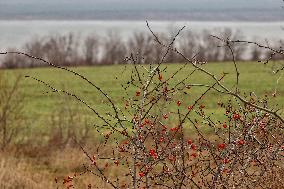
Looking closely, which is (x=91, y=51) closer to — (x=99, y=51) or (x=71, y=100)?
(x=99, y=51)

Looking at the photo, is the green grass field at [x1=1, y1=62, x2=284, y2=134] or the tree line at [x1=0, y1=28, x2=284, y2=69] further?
the tree line at [x1=0, y1=28, x2=284, y2=69]

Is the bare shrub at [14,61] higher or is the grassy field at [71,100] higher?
the grassy field at [71,100]

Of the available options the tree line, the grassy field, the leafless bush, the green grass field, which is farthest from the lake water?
the grassy field

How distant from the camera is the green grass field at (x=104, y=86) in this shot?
23092 millimetres

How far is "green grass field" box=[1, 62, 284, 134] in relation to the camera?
23.1m

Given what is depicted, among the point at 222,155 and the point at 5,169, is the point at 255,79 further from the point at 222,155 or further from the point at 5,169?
the point at 222,155

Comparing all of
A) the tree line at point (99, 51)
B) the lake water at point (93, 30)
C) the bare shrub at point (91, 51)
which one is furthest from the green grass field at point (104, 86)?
the lake water at point (93, 30)

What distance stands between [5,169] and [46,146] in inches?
140

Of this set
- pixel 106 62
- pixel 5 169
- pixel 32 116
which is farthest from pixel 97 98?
pixel 106 62

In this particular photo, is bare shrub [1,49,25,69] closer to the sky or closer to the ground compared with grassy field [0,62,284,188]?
closer to the ground

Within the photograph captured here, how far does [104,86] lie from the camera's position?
1291 inches

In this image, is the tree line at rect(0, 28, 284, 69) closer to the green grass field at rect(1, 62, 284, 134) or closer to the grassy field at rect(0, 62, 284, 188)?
the grassy field at rect(0, 62, 284, 188)

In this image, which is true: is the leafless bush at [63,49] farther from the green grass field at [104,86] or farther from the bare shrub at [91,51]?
the green grass field at [104,86]

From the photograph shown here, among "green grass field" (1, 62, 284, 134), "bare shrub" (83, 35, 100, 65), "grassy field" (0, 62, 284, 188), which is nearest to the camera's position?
"grassy field" (0, 62, 284, 188)
